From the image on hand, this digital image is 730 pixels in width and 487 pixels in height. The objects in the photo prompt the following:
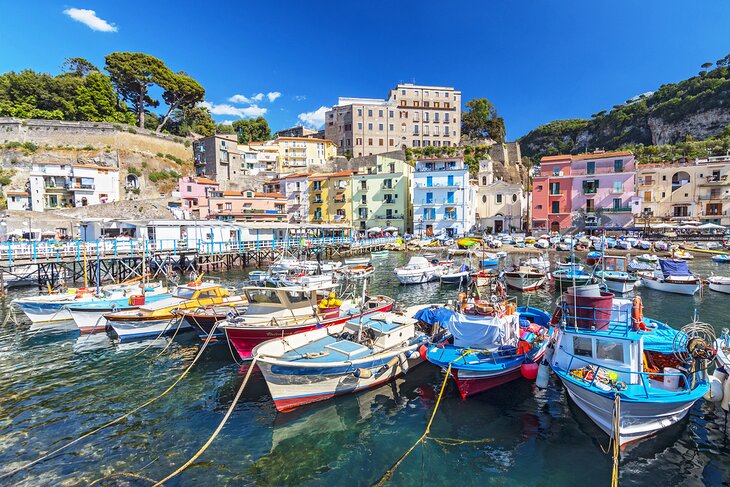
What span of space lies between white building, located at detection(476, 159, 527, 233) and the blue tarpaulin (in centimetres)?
5589

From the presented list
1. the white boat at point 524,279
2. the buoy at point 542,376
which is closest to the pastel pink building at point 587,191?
the white boat at point 524,279

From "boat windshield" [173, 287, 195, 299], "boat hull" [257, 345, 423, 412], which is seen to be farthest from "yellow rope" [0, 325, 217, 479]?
"boat windshield" [173, 287, 195, 299]

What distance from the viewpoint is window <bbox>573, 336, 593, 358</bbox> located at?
10914 millimetres

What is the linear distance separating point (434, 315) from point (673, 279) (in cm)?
2236

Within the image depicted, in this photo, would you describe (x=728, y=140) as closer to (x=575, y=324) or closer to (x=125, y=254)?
(x=575, y=324)

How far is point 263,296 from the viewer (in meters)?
15.7

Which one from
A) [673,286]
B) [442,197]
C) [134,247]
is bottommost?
[673,286]

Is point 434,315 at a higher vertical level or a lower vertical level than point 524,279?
higher

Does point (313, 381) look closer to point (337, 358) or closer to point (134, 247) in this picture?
point (337, 358)

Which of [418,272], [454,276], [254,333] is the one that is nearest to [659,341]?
[254,333]

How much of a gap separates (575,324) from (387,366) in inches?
238

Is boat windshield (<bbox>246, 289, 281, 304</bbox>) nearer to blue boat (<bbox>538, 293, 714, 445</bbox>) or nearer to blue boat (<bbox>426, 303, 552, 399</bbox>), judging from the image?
blue boat (<bbox>426, 303, 552, 399</bbox>)

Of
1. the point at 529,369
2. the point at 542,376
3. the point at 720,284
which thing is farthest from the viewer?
the point at 720,284

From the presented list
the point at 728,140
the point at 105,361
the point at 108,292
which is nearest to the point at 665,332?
the point at 105,361
